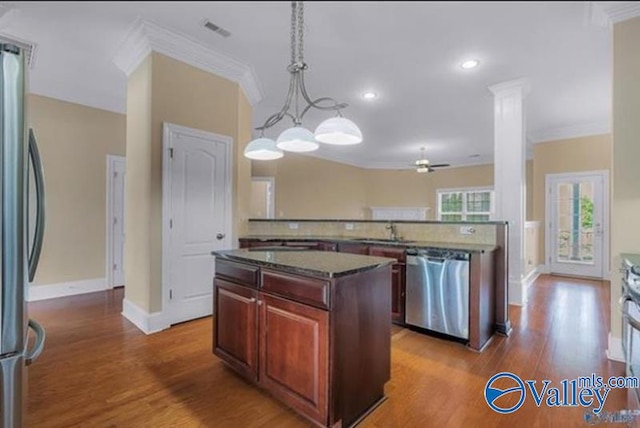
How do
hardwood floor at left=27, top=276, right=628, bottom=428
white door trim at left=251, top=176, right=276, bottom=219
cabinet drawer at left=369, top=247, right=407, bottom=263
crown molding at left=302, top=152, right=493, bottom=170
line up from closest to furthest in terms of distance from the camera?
hardwood floor at left=27, top=276, right=628, bottom=428 < cabinet drawer at left=369, top=247, right=407, bottom=263 < white door trim at left=251, top=176, right=276, bottom=219 < crown molding at left=302, top=152, right=493, bottom=170

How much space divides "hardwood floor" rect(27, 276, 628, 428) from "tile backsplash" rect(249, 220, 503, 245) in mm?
1006

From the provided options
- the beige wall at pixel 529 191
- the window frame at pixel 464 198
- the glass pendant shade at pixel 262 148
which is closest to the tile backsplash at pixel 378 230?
the glass pendant shade at pixel 262 148

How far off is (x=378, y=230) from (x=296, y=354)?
258 cm

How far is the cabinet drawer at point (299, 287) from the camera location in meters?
1.54

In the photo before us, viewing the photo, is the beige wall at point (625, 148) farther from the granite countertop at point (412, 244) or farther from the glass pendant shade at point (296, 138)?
the glass pendant shade at point (296, 138)

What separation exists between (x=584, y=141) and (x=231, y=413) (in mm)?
6897

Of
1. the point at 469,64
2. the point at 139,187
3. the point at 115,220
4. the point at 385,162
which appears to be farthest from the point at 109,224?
the point at 385,162

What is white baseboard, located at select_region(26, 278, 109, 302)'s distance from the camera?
3969mm

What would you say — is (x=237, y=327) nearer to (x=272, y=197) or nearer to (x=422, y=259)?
(x=422, y=259)

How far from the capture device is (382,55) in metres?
3.16

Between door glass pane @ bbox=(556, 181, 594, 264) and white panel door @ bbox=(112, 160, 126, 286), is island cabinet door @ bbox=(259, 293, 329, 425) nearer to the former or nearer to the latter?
white panel door @ bbox=(112, 160, 126, 286)

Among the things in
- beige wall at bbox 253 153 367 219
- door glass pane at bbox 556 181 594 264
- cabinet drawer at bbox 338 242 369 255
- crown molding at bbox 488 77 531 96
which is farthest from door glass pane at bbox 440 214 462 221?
cabinet drawer at bbox 338 242 369 255

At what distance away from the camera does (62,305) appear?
373 cm

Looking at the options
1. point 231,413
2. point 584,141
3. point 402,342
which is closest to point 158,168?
point 231,413
